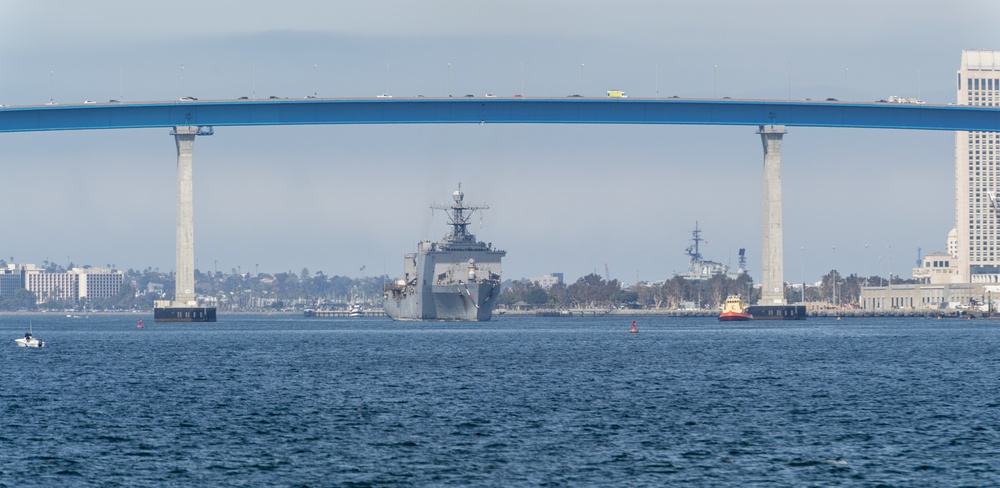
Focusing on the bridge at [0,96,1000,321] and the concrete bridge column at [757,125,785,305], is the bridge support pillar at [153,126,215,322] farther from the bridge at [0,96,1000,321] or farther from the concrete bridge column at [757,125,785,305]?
the concrete bridge column at [757,125,785,305]

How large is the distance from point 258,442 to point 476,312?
458 feet

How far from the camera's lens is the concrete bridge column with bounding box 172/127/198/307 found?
469 ft

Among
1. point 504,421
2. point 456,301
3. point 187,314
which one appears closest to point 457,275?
point 456,301

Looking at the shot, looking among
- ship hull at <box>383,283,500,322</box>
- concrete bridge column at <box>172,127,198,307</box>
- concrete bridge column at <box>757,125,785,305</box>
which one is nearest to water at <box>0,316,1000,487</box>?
concrete bridge column at <box>172,127,198,307</box>

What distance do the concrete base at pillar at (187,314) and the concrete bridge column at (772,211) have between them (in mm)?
59458

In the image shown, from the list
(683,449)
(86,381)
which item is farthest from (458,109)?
(683,449)

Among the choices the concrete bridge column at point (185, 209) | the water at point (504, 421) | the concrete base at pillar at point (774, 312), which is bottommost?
the water at point (504, 421)

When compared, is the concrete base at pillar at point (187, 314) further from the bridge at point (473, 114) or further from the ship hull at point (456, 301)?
the ship hull at point (456, 301)

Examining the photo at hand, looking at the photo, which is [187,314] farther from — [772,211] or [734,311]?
[734,311]

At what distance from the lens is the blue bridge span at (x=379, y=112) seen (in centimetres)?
13750

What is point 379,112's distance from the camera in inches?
5423

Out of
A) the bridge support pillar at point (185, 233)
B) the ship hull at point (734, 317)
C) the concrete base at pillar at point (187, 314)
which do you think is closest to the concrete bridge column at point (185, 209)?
the bridge support pillar at point (185, 233)

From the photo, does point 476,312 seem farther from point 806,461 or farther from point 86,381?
point 806,461

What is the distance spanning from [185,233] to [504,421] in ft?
345
